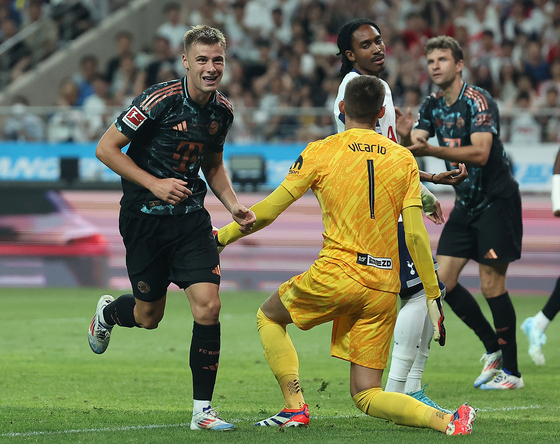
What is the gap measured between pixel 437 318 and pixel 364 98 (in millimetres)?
1266

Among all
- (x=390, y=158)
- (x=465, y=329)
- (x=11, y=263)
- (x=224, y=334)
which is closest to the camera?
(x=390, y=158)

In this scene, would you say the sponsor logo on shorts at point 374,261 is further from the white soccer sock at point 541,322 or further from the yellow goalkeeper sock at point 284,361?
the white soccer sock at point 541,322

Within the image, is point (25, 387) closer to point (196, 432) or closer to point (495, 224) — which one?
point (196, 432)

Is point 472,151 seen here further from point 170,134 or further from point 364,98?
point 170,134

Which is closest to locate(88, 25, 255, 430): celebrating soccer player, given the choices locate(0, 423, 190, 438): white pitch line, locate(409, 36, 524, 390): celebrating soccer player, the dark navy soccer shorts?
locate(0, 423, 190, 438): white pitch line

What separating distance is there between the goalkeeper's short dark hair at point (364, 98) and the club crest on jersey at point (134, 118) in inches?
49.7

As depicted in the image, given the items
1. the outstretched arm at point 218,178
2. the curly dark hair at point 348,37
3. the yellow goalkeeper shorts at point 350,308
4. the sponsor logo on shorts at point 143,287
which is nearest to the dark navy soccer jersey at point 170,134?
the outstretched arm at point 218,178

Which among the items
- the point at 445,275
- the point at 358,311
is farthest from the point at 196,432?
the point at 445,275

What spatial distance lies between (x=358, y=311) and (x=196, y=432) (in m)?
1.17

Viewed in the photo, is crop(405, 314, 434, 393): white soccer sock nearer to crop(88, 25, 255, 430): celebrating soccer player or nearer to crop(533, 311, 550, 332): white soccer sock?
crop(88, 25, 255, 430): celebrating soccer player

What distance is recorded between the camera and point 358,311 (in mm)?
4758

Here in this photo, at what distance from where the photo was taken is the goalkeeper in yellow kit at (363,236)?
4672 millimetres

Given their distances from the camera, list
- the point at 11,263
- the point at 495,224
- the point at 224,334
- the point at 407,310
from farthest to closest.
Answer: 1. the point at 11,263
2. the point at 224,334
3. the point at 495,224
4. the point at 407,310

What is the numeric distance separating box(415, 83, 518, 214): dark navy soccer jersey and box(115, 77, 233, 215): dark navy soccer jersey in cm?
219
